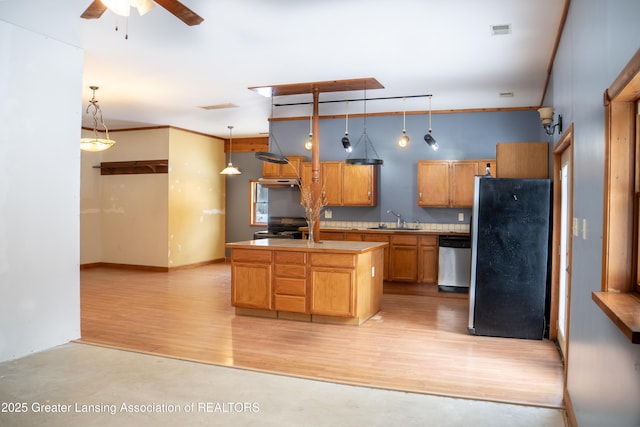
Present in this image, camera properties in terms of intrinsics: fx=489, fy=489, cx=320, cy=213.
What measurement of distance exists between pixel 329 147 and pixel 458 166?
2.17 meters

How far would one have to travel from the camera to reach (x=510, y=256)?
486 cm

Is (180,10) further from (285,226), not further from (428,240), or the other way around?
(285,226)

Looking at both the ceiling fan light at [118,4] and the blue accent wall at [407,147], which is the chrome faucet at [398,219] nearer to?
the blue accent wall at [407,147]

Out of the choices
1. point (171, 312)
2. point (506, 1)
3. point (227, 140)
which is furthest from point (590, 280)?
point (227, 140)

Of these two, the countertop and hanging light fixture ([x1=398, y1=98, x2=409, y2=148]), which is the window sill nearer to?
the countertop

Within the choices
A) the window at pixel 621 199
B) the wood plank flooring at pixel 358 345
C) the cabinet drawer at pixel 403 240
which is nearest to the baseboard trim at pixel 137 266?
the wood plank flooring at pixel 358 345

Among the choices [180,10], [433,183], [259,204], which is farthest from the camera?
[259,204]

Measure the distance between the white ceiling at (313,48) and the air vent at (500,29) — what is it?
7 cm

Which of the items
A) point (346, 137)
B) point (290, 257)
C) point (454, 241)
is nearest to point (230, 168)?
point (346, 137)

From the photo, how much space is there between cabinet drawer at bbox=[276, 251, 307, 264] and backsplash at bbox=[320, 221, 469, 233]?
2.74m

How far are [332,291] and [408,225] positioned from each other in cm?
292

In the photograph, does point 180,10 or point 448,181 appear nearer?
point 180,10

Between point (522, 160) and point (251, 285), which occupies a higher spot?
point (522, 160)

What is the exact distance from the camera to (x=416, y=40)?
14.8ft
